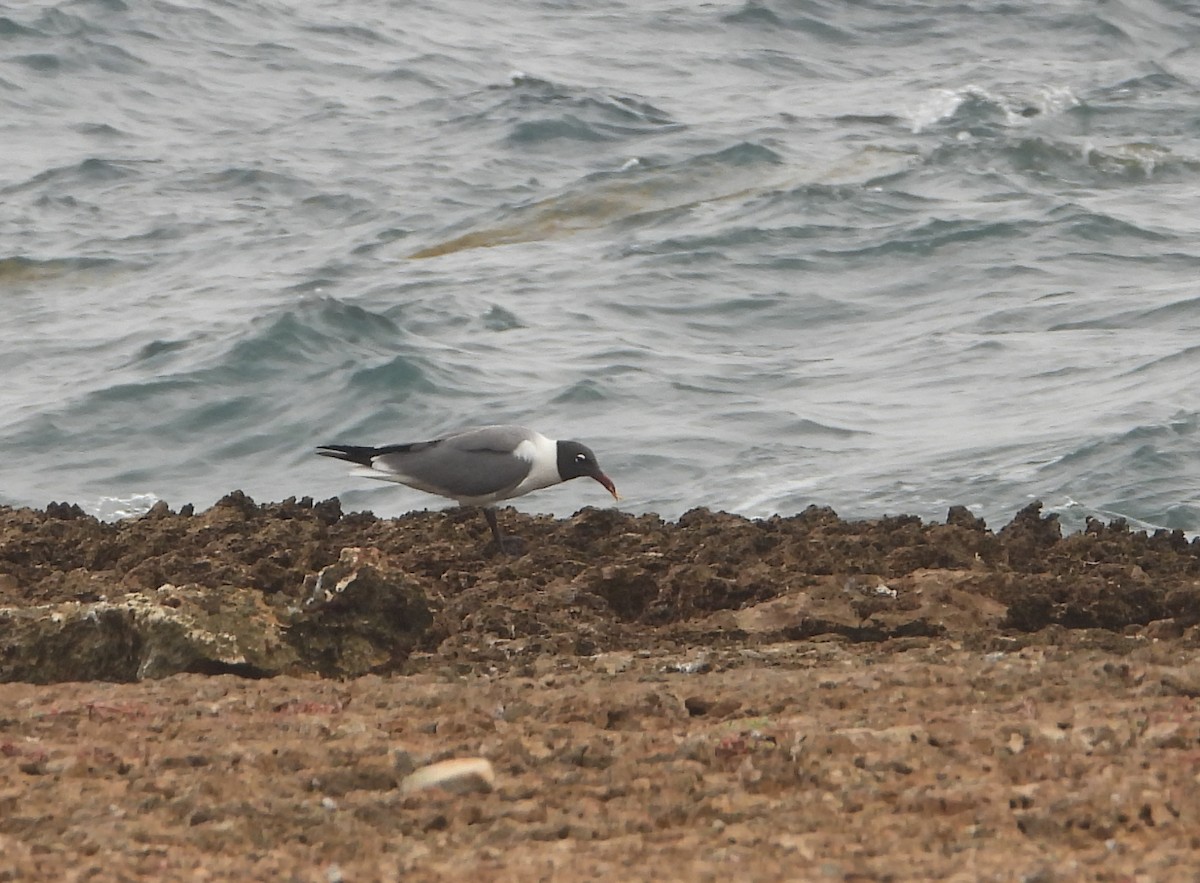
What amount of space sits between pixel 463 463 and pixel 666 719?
401 centimetres

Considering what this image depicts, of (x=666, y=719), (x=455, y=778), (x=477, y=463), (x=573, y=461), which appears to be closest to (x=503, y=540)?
(x=477, y=463)

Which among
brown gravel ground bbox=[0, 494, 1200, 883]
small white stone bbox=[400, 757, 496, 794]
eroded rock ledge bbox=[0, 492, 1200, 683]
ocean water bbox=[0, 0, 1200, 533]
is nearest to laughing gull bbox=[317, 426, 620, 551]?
eroded rock ledge bbox=[0, 492, 1200, 683]

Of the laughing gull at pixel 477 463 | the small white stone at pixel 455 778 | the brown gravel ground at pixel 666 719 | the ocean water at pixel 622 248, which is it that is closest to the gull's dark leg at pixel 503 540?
the laughing gull at pixel 477 463

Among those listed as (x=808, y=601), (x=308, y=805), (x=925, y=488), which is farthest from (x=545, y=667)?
(x=925, y=488)

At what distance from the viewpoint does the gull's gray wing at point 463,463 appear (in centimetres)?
891

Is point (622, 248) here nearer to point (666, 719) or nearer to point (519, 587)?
point (519, 587)

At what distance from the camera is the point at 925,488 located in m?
11.3

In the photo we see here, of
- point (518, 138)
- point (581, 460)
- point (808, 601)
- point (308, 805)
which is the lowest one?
point (518, 138)

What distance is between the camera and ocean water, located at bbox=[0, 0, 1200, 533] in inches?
506

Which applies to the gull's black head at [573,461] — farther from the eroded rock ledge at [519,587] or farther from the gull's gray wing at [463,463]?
the eroded rock ledge at [519,587]

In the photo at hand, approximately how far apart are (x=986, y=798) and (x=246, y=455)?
1022 cm

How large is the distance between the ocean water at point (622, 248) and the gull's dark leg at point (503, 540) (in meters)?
2.97


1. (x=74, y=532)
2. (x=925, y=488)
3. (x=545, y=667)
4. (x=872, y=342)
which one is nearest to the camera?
(x=545, y=667)

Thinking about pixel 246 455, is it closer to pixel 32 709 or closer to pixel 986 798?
pixel 32 709
